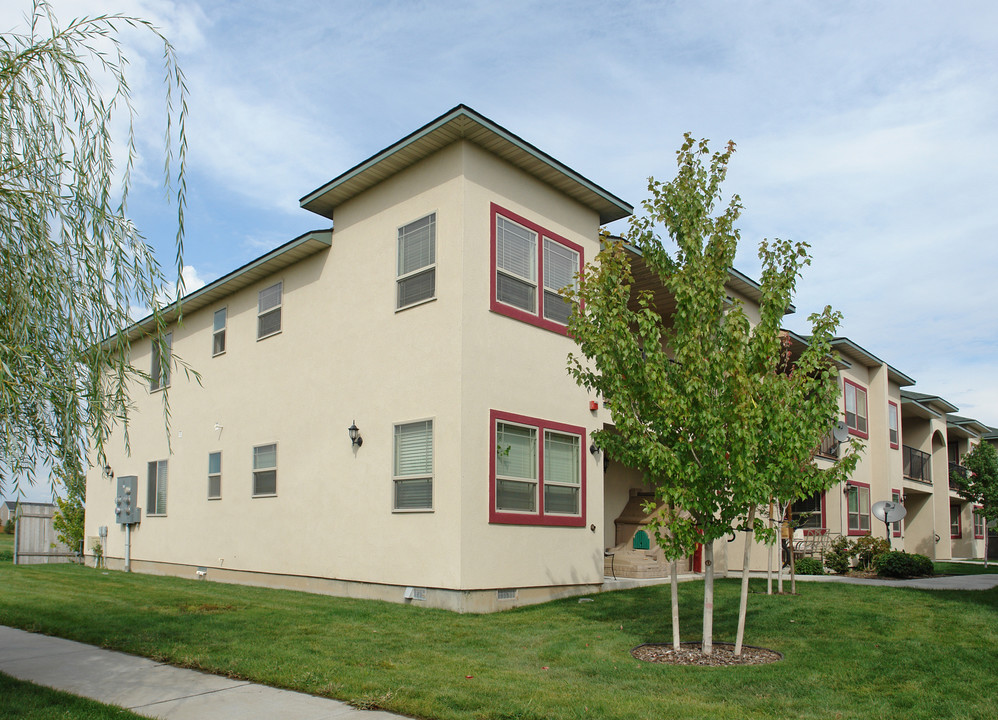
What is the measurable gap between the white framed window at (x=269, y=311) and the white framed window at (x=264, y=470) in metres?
2.44

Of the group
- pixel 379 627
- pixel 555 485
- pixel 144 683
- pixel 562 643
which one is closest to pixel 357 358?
pixel 555 485

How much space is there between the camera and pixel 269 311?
681 inches

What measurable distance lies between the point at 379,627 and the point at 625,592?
5.59 m

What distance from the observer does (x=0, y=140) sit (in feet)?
21.4

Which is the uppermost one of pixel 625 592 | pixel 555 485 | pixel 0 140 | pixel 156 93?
pixel 156 93

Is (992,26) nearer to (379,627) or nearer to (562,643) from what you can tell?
(562,643)

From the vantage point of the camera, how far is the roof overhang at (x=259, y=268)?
15.5 metres

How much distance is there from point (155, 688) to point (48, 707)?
96 cm

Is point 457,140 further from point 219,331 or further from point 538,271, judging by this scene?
point 219,331

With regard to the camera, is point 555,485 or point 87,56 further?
point 555,485

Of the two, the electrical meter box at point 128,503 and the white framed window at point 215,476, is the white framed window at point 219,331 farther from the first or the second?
the electrical meter box at point 128,503

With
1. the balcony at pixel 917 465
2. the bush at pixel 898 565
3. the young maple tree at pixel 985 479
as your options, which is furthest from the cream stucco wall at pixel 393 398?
the young maple tree at pixel 985 479

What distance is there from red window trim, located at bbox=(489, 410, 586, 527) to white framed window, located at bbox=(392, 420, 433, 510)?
957mm

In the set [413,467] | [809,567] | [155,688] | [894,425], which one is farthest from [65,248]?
[894,425]
